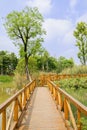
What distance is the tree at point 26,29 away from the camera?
39.1m

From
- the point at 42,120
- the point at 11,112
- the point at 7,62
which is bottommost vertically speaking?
the point at 42,120

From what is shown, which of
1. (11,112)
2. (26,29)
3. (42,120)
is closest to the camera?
(11,112)

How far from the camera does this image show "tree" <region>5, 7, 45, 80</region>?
128 feet

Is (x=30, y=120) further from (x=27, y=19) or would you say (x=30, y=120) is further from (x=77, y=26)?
(x=77, y=26)

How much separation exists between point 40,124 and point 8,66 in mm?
85931

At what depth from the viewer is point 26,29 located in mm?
39125

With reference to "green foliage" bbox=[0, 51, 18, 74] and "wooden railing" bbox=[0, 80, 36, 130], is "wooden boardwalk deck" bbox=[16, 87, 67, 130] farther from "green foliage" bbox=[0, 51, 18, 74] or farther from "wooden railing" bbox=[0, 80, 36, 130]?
"green foliage" bbox=[0, 51, 18, 74]

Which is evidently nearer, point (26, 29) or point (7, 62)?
point (26, 29)

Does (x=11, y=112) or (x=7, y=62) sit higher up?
(x=7, y=62)

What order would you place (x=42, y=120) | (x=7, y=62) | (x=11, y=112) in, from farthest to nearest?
(x=7, y=62) → (x=42, y=120) → (x=11, y=112)

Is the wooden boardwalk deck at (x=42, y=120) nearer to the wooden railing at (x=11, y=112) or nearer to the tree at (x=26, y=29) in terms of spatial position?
the wooden railing at (x=11, y=112)

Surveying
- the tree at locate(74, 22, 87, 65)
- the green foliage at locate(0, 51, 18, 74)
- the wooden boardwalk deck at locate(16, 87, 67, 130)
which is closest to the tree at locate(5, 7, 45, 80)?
the tree at locate(74, 22, 87, 65)

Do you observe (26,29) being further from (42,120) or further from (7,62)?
(7,62)

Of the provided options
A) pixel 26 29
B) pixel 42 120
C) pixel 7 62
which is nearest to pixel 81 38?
pixel 26 29
